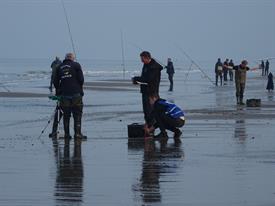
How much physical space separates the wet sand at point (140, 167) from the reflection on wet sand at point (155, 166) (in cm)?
1

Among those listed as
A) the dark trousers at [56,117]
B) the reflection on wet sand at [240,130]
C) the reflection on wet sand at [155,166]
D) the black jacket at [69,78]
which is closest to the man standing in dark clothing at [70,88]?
Answer: the black jacket at [69,78]

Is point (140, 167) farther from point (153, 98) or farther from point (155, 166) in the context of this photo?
point (153, 98)

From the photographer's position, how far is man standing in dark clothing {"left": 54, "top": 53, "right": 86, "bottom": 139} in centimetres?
1552

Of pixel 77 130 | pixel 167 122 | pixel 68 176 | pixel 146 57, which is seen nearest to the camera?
pixel 68 176

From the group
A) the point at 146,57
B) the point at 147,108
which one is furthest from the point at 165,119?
the point at 146,57

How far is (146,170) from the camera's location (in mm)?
10977

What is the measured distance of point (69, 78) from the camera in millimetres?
15531

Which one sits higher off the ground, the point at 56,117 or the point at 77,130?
the point at 56,117

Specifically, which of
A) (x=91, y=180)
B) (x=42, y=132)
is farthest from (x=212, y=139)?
(x=91, y=180)

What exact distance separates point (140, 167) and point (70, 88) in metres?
4.51

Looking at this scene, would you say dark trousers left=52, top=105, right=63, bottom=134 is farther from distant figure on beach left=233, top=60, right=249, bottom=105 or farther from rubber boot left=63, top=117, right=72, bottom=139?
distant figure on beach left=233, top=60, right=249, bottom=105

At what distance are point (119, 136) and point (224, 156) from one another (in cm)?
389

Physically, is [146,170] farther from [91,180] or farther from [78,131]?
[78,131]

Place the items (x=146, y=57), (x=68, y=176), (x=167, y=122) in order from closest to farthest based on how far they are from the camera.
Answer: (x=68, y=176) < (x=167, y=122) < (x=146, y=57)
